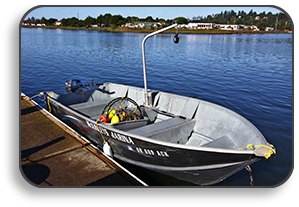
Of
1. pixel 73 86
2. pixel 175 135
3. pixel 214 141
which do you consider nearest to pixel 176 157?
pixel 214 141

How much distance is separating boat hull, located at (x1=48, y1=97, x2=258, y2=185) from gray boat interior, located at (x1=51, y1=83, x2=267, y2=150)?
273 millimetres

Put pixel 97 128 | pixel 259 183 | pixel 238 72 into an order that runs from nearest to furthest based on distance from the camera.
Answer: pixel 259 183 < pixel 97 128 < pixel 238 72

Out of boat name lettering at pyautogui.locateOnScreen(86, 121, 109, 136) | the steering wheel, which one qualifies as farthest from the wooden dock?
the steering wheel

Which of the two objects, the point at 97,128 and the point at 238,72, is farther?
the point at 238,72

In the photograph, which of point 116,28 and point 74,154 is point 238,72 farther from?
point 74,154

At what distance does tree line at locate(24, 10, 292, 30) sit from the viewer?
3600mm

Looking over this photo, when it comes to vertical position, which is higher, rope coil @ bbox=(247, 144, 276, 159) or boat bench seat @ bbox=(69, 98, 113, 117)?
rope coil @ bbox=(247, 144, 276, 159)

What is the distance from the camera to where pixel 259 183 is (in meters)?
4.47

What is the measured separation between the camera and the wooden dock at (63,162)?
3789 mm

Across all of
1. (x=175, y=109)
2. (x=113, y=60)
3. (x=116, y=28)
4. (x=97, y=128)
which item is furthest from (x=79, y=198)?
(x=113, y=60)

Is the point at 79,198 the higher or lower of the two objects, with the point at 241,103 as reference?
lower

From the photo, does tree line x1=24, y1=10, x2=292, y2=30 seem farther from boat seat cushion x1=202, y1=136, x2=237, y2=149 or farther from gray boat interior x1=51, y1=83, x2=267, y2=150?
boat seat cushion x1=202, y1=136, x2=237, y2=149

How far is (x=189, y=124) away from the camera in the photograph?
15.8 ft

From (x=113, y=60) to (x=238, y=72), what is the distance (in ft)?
17.2
